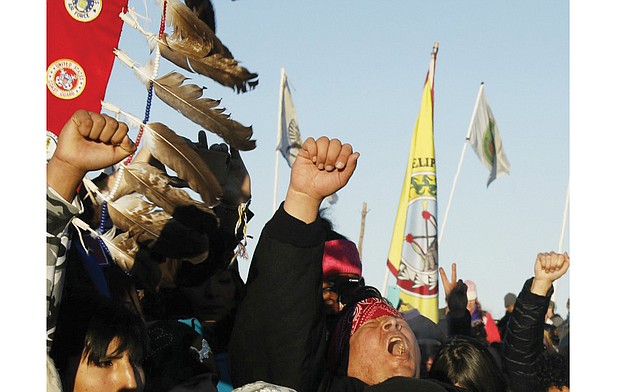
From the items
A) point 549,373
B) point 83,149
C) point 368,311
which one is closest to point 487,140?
point 549,373

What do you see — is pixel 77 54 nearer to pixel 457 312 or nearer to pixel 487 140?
pixel 457 312

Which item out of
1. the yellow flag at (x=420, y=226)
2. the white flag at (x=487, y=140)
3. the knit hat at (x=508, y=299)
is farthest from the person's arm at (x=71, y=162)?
the white flag at (x=487, y=140)

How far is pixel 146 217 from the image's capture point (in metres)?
2.78

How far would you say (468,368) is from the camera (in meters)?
3.55

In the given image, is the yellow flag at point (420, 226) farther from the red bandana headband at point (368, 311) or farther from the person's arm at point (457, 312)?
the red bandana headband at point (368, 311)

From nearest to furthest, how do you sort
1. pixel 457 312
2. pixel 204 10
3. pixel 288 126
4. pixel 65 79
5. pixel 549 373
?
pixel 65 79 → pixel 204 10 → pixel 549 373 → pixel 457 312 → pixel 288 126

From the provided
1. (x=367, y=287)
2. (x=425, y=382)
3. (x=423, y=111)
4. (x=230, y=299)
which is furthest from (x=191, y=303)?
(x=423, y=111)

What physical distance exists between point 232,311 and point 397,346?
24.2 inches

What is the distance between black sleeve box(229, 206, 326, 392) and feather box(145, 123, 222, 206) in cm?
35

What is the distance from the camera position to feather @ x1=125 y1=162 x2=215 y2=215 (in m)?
2.76

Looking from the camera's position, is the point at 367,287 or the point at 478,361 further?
the point at 478,361
